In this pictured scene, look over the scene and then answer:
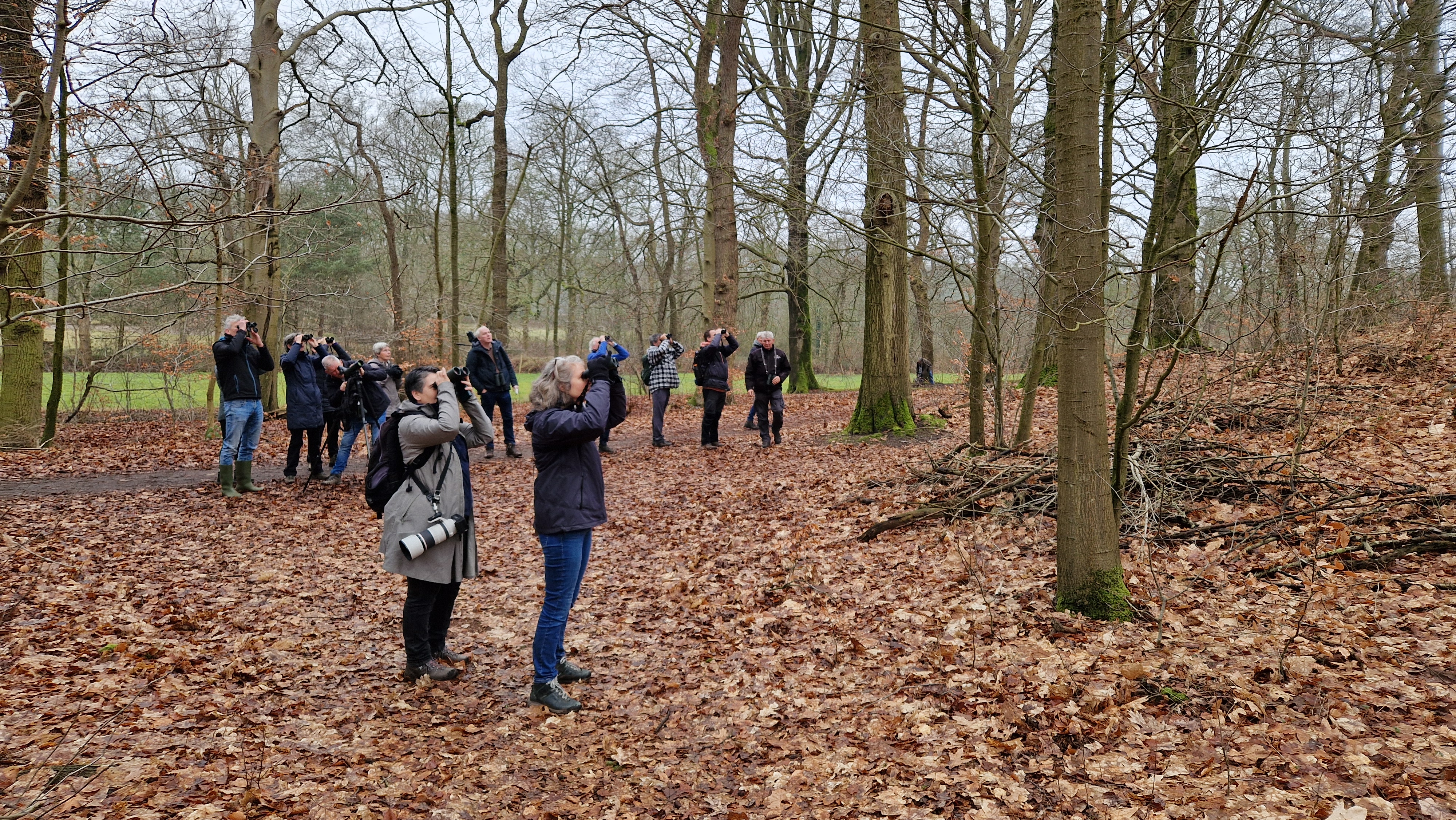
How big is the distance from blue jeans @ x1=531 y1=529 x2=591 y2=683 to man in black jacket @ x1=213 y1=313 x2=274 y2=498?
6.11 meters

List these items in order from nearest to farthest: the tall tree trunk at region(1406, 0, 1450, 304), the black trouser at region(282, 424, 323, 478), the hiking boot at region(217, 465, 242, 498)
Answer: the tall tree trunk at region(1406, 0, 1450, 304) → the hiking boot at region(217, 465, 242, 498) → the black trouser at region(282, 424, 323, 478)

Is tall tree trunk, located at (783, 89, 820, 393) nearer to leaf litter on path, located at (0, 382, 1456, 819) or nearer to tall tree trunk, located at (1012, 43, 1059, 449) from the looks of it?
tall tree trunk, located at (1012, 43, 1059, 449)

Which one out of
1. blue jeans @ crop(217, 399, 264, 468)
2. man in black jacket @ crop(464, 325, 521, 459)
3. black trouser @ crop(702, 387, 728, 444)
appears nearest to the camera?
blue jeans @ crop(217, 399, 264, 468)

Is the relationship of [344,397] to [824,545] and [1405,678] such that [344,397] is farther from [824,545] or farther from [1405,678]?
[1405,678]

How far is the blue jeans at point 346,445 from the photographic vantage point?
10867 mm

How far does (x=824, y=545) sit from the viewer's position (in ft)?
23.8

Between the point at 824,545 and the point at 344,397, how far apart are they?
705 centimetres

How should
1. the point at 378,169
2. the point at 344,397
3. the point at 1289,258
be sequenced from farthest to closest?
the point at 378,169 < the point at 344,397 < the point at 1289,258

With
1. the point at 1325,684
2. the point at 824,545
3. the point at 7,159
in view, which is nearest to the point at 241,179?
the point at 7,159

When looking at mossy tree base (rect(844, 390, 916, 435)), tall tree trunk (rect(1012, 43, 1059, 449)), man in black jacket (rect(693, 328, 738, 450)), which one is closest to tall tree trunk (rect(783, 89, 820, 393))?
man in black jacket (rect(693, 328, 738, 450))

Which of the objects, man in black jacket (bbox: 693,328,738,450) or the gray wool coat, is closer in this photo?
the gray wool coat

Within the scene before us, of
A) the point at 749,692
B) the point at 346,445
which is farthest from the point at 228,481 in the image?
the point at 749,692

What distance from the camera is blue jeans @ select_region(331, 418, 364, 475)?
10.9m

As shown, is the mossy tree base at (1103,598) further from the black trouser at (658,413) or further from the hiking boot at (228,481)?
the hiking boot at (228,481)
